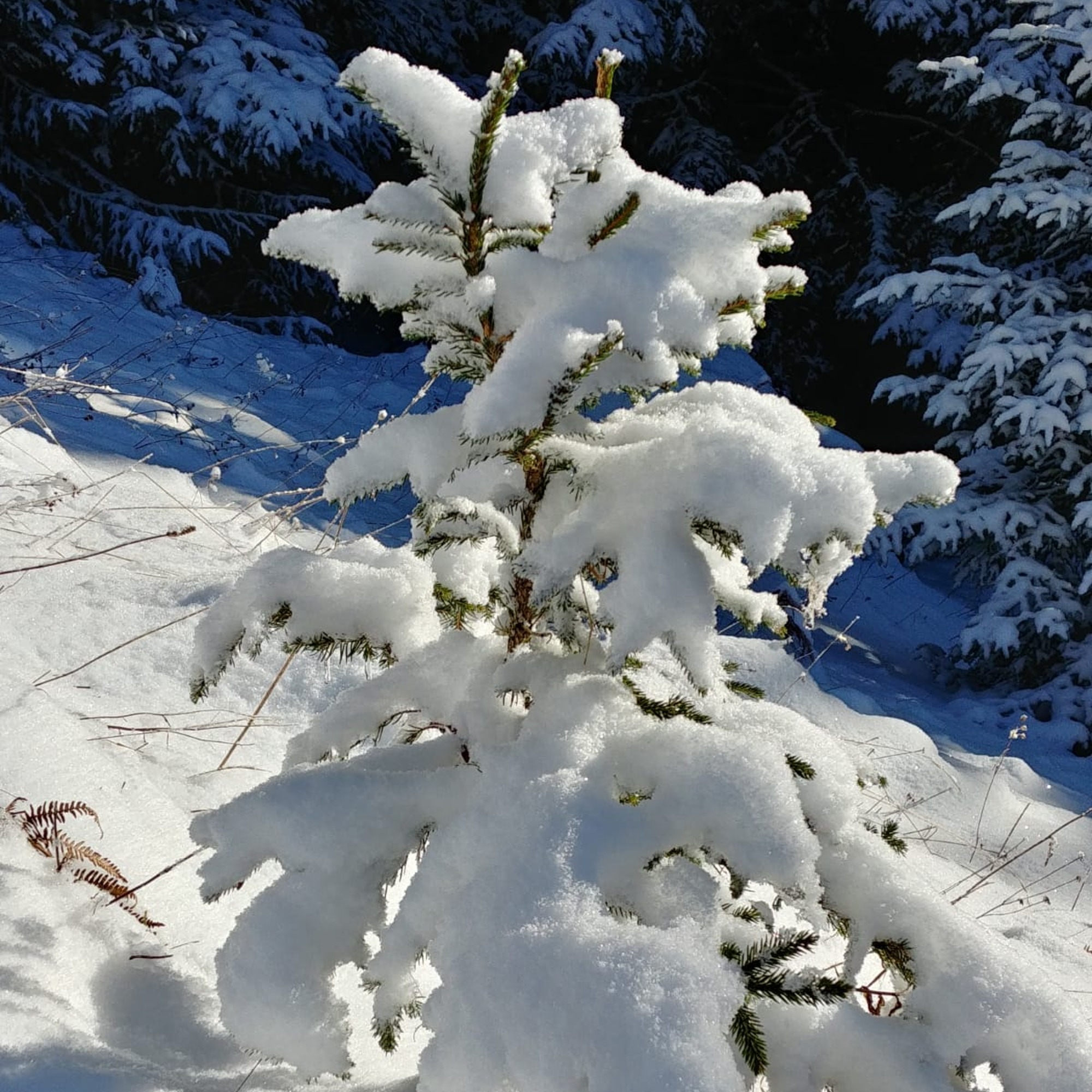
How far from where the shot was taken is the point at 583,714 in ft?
3.65

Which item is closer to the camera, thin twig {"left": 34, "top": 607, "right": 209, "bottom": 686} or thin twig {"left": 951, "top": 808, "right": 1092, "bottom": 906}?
thin twig {"left": 34, "top": 607, "right": 209, "bottom": 686}

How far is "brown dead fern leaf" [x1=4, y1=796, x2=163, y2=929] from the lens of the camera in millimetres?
1357

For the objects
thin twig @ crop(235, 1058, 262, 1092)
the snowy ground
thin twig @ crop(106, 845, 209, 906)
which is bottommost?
the snowy ground

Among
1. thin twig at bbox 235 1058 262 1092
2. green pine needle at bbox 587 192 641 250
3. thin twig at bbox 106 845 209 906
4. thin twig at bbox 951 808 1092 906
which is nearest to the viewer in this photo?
green pine needle at bbox 587 192 641 250

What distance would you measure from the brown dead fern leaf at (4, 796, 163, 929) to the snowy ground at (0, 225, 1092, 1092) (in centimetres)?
1

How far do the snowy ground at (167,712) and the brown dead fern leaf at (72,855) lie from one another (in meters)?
0.01

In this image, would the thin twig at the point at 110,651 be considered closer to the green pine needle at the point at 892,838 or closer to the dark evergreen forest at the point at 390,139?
the green pine needle at the point at 892,838

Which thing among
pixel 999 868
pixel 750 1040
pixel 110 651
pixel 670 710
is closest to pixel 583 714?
pixel 670 710

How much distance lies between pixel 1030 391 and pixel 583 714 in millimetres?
5384

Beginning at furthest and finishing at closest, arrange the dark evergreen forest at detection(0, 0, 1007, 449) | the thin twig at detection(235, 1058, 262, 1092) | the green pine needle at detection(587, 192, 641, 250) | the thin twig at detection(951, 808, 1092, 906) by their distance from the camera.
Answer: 1. the dark evergreen forest at detection(0, 0, 1007, 449)
2. the thin twig at detection(951, 808, 1092, 906)
3. the thin twig at detection(235, 1058, 262, 1092)
4. the green pine needle at detection(587, 192, 641, 250)

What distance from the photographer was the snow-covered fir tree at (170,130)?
6520 millimetres

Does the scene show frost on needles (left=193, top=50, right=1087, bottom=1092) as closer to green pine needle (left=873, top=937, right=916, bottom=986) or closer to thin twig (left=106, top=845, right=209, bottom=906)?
green pine needle (left=873, top=937, right=916, bottom=986)

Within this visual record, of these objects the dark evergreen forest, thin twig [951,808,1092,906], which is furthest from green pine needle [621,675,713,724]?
the dark evergreen forest

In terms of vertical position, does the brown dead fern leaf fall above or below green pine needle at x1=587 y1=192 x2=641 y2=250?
below
